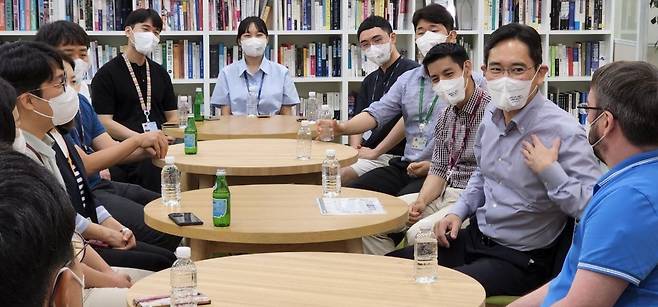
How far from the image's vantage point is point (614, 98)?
215cm

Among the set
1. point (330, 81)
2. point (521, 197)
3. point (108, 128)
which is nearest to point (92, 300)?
point (521, 197)

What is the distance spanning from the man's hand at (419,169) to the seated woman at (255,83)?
1823 mm

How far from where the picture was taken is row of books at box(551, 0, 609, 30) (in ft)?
24.6

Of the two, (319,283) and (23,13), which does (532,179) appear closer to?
(319,283)

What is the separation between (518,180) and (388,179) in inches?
73.8

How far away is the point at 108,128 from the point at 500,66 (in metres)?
3.03

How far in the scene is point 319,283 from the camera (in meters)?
2.39

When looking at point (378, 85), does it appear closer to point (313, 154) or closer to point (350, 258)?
point (313, 154)

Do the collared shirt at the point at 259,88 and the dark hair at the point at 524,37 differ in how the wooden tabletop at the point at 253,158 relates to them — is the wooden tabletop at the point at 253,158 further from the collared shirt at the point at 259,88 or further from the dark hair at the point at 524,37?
the collared shirt at the point at 259,88

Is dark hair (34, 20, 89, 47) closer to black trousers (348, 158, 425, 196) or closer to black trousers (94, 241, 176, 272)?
black trousers (94, 241, 176, 272)

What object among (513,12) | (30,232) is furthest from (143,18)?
(30,232)

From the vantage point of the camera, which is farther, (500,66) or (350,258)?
(500,66)

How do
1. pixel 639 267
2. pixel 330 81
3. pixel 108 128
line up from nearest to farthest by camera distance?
pixel 639 267, pixel 108 128, pixel 330 81

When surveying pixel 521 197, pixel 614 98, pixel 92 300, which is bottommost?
pixel 92 300
